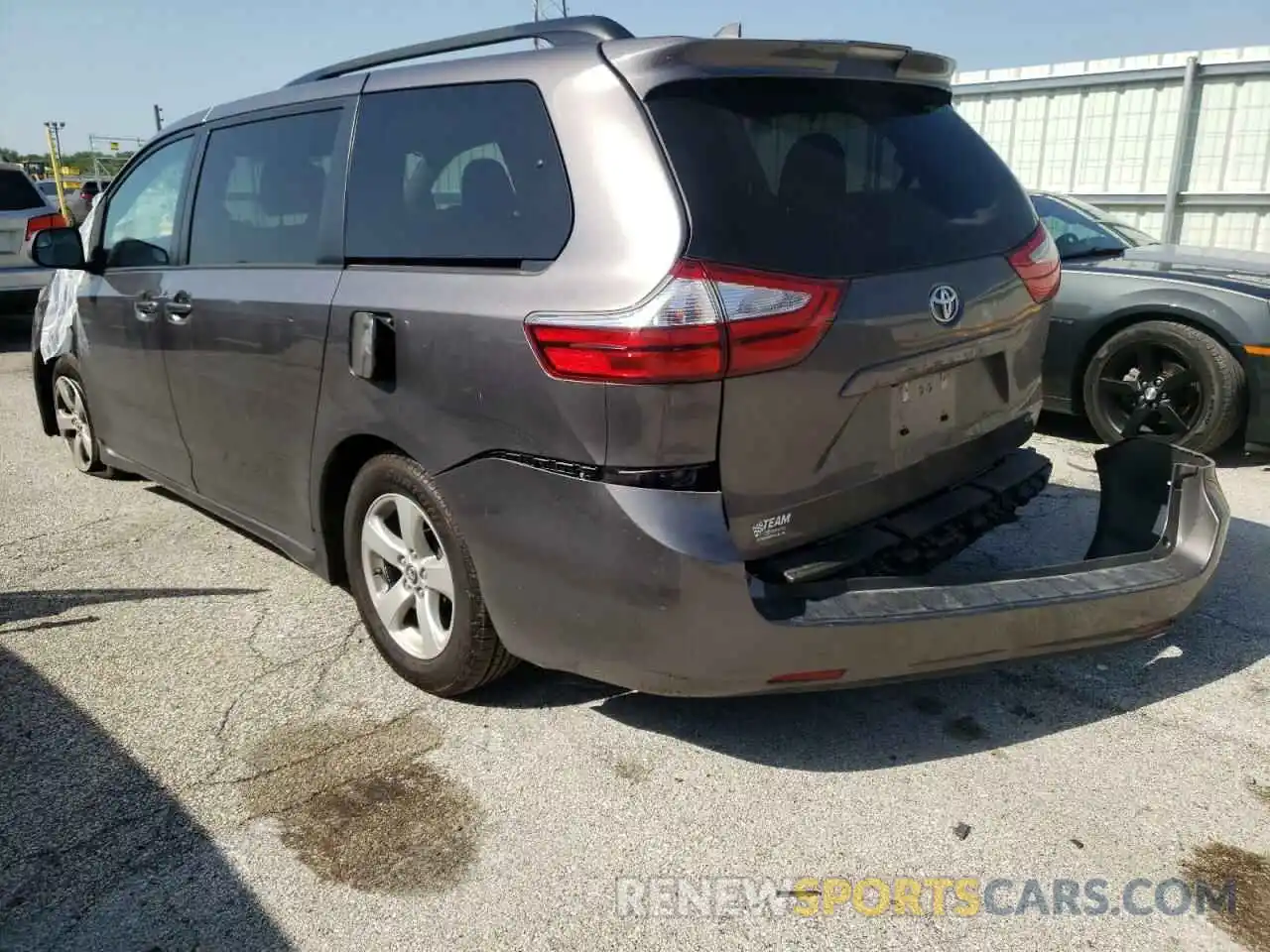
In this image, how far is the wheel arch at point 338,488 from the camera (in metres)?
3.06

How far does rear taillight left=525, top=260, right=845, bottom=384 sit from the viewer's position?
2.21 metres

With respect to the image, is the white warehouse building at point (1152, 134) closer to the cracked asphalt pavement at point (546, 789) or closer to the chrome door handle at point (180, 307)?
the cracked asphalt pavement at point (546, 789)

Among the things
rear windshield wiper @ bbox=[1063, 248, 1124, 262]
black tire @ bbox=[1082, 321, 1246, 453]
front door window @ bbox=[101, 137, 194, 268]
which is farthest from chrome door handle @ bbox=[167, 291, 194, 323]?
rear windshield wiper @ bbox=[1063, 248, 1124, 262]

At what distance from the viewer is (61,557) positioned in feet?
14.2

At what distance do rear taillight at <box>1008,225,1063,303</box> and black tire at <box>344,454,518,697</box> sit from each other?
73.1 inches

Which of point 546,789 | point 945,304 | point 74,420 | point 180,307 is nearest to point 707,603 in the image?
point 546,789

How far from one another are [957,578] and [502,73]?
1.82 metres

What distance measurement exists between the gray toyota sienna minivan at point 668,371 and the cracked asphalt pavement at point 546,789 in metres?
0.33

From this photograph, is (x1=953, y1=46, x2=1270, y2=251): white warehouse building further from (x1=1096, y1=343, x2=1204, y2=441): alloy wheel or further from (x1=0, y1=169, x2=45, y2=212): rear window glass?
(x1=0, y1=169, x2=45, y2=212): rear window glass

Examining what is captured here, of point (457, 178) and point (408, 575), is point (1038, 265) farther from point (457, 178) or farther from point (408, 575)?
point (408, 575)

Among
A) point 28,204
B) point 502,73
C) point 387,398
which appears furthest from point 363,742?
point 28,204

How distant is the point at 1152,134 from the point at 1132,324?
738 cm

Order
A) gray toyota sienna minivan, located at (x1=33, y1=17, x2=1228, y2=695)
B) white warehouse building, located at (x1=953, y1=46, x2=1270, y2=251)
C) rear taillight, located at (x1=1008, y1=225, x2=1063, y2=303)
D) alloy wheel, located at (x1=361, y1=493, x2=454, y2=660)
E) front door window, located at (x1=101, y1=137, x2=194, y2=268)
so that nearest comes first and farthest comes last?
gray toyota sienna minivan, located at (x1=33, y1=17, x2=1228, y2=695) → alloy wheel, located at (x1=361, y1=493, x2=454, y2=660) → rear taillight, located at (x1=1008, y1=225, x2=1063, y2=303) → front door window, located at (x1=101, y1=137, x2=194, y2=268) → white warehouse building, located at (x1=953, y1=46, x2=1270, y2=251)

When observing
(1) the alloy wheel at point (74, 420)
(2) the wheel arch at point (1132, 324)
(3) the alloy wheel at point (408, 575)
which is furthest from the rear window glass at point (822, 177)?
(1) the alloy wheel at point (74, 420)
